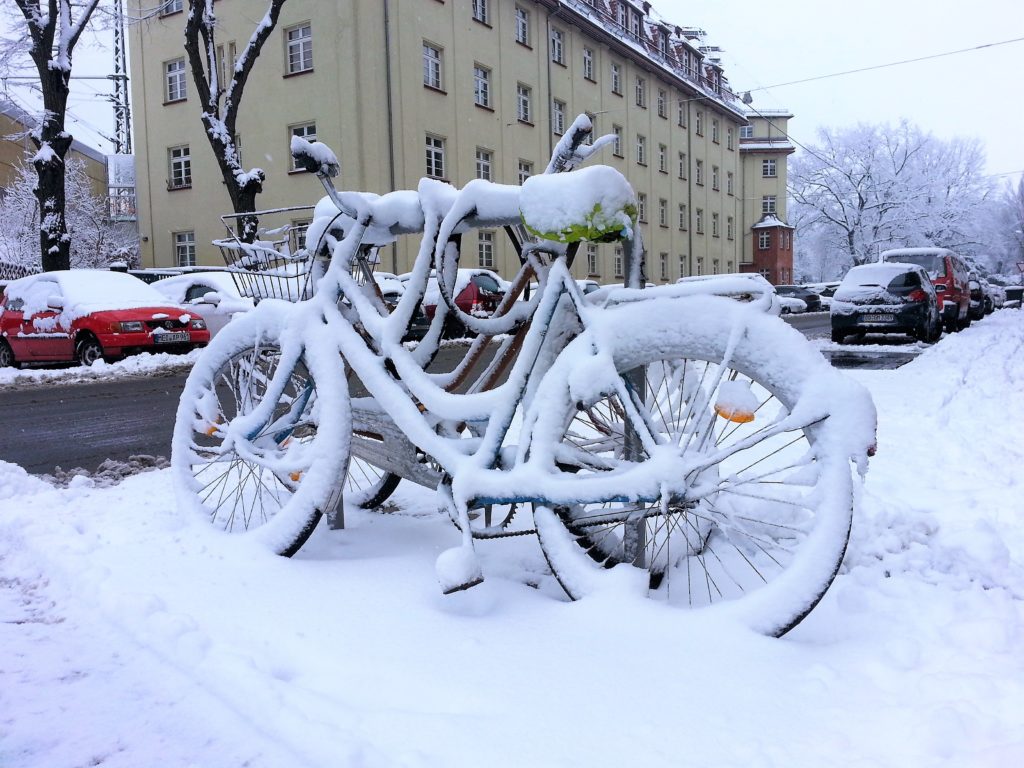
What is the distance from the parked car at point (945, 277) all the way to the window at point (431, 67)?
40.1ft

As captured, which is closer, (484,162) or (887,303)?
(887,303)

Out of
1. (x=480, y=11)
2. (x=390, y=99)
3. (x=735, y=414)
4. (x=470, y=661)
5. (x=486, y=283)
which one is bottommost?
(x=470, y=661)

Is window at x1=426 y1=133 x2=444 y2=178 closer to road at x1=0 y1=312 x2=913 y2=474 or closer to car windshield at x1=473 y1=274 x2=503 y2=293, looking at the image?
car windshield at x1=473 y1=274 x2=503 y2=293

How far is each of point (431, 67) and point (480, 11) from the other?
2.95m

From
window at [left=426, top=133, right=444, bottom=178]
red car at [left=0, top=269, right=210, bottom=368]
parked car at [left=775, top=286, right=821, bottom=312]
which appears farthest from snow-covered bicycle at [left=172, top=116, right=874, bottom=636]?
parked car at [left=775, top=286, right=821, bottom=312]

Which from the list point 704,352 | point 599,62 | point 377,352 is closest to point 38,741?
point 377,352

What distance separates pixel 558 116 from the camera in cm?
2784

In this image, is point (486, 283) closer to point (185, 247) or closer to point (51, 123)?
point (51, 123)

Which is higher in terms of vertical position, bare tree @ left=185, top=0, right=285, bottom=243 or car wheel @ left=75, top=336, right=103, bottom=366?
bare tree @ left=185, top=0, right=285, bottom=243

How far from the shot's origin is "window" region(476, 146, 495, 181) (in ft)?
78.8

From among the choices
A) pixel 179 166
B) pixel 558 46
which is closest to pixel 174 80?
pixel 179 166

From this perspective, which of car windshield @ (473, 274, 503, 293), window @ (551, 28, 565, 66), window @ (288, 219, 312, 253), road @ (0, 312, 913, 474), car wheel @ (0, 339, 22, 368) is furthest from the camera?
window @ (551, 28, 565, 66)

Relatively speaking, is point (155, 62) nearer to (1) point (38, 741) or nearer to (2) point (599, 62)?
(2) point (599, 62)

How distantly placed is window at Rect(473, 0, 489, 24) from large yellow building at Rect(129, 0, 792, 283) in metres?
0.05
